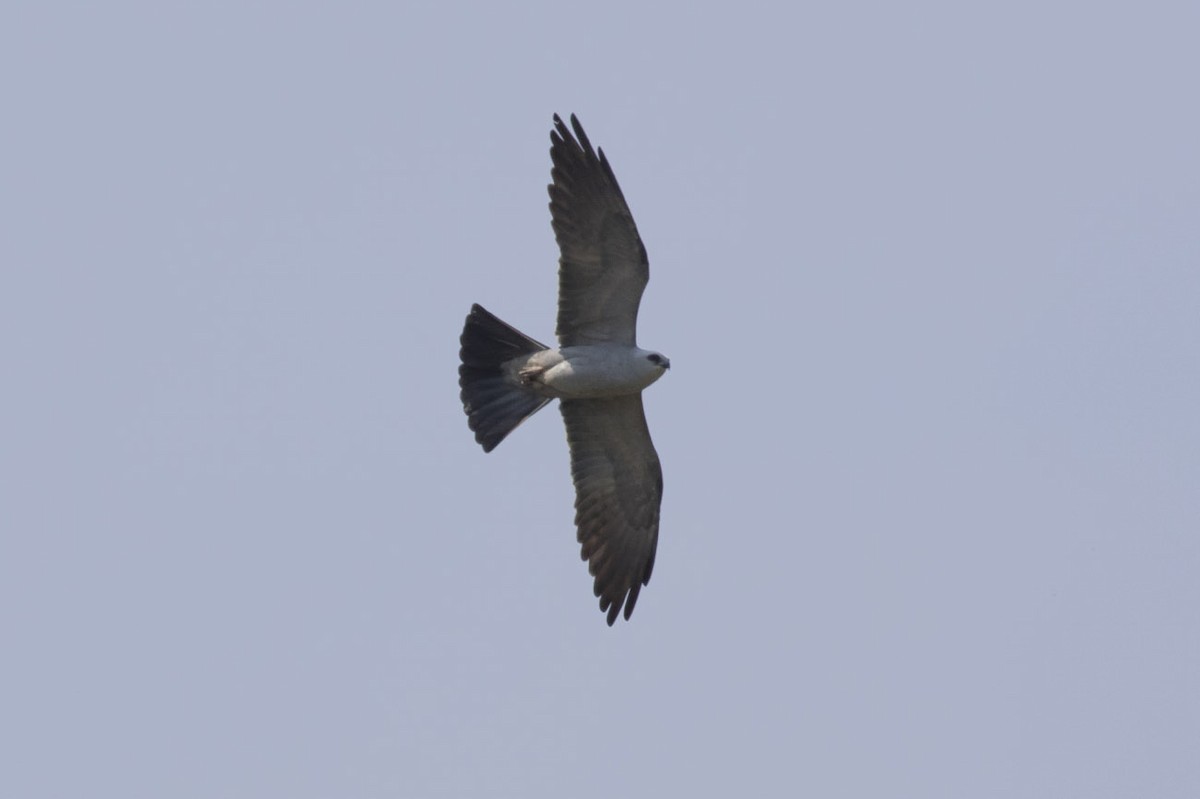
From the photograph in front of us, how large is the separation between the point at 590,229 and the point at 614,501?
3129 mm

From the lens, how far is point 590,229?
63.1 ft

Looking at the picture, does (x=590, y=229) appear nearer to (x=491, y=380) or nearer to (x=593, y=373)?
(x=593, y=373)

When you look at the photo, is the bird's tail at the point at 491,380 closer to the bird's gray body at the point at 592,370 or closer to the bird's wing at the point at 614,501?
the bird's gray body at the point at 592,370

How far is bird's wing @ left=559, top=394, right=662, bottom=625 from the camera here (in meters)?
20.6

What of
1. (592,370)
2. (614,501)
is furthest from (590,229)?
(614,501)

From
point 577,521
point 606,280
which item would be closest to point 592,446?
point 577,521

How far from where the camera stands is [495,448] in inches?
793

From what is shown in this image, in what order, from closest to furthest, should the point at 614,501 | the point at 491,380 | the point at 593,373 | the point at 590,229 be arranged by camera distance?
the point at 590,229, the point at 593,373, the point at 491,380, the point at 614,501

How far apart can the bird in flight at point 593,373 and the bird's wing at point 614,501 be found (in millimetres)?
10

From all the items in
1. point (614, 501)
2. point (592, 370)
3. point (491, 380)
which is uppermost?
point (592, 370)

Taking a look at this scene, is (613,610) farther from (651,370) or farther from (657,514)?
(651,370)

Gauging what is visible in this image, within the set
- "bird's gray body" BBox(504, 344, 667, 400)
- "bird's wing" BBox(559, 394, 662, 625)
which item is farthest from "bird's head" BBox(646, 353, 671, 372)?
"bird's wing" BBox(559, 394, 662, 625)

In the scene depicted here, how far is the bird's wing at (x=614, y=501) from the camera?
20578 millimetres

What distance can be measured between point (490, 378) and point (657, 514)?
2343 millimetres
